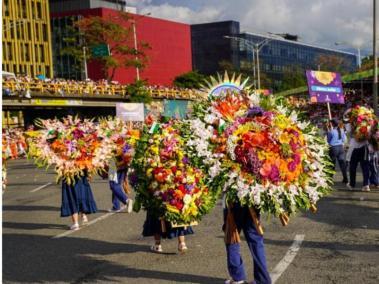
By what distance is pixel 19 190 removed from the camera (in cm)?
1833

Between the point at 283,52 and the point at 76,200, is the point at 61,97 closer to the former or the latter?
the point at 76,200

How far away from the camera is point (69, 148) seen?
10.5 metres

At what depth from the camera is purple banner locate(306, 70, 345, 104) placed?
26.1m

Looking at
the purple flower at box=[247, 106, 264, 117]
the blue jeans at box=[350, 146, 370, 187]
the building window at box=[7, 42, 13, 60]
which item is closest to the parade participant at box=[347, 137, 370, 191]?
the blue jeans at box=[350, 146, 370, 187]

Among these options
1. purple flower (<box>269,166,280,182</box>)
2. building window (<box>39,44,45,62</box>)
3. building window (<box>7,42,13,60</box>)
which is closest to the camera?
purple flower (<box>269,166,280,182</box>)

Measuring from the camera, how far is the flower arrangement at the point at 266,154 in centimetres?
594

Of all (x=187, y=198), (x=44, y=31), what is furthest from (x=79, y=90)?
(x=187, y=198)

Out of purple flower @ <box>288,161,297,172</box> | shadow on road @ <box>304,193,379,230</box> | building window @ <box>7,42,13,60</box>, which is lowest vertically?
shadow on road @ <box>304,193,379,230</box>

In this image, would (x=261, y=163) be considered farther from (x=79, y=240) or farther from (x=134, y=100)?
(x=134, y=100)

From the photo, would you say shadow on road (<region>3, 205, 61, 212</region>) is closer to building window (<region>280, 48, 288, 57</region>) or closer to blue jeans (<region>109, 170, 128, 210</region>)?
blue jeans (<region>109, 170, 128, 210</region>)

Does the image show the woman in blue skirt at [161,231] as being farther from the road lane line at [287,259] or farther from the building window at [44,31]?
the building window at [44,31]

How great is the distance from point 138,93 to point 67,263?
171ft

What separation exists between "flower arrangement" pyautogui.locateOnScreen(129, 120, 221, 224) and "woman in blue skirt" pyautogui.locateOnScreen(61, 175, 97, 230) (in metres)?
2.72

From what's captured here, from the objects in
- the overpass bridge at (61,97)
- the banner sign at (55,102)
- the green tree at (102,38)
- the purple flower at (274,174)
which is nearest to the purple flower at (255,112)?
the purple flower at (274,174)
